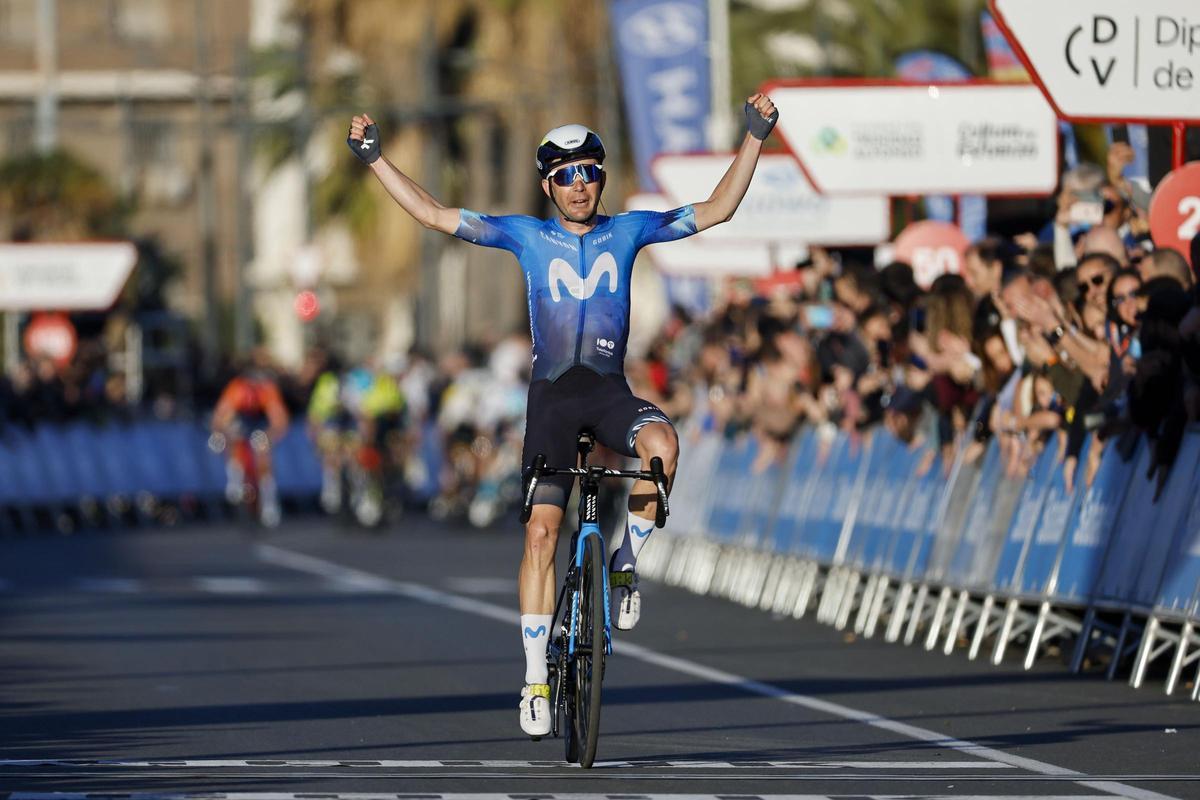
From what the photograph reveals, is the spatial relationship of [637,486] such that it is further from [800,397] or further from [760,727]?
[800,397]

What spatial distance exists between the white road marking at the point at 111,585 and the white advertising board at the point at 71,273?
51.7ft

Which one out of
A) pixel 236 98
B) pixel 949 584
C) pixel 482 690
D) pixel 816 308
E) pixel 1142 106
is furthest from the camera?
pixel 236 98

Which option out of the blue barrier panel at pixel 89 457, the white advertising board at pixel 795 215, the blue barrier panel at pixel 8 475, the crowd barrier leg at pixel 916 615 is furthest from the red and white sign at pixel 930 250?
the blue barrier panel at pixel 89 457

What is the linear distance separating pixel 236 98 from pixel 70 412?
15379mm

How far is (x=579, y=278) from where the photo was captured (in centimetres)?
1127

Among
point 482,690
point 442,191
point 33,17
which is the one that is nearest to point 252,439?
point 442,191

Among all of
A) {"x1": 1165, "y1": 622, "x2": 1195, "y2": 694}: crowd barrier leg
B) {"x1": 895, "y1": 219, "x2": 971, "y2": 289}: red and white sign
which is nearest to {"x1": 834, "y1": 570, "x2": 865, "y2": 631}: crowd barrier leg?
{"x1": 895, "y1": 219, "x2": 971, "y2": 289}: red and white sign

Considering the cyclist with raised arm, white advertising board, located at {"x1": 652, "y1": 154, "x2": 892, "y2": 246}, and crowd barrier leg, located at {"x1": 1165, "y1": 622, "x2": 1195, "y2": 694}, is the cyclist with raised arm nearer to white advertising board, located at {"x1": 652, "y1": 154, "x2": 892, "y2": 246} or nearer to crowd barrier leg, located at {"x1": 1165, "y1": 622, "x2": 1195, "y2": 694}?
crowd barrier leg, located at {"x1": 1165, "y1": 622, "x2": 1195, "y2": 694}

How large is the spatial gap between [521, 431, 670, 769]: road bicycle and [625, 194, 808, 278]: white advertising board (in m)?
16.6

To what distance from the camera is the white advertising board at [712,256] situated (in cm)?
2819

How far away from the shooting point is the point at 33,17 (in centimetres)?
8838

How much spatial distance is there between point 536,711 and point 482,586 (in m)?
12.7

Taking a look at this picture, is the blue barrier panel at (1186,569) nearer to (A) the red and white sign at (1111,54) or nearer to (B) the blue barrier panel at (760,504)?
(A) the red and white sign at (1111,54)

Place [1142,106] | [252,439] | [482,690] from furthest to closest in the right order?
[252,439] → [1142,106] → [482,690]
